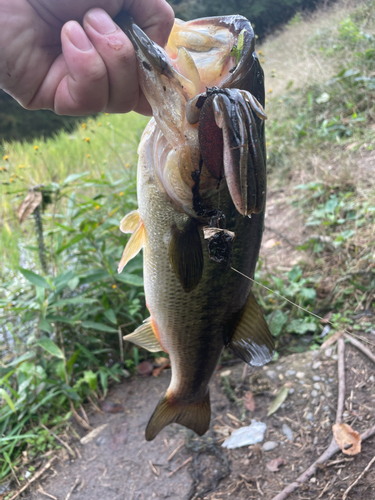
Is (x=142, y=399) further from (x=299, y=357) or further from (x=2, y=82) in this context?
(x=2, y=82)

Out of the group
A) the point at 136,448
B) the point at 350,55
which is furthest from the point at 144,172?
the point at 350,55

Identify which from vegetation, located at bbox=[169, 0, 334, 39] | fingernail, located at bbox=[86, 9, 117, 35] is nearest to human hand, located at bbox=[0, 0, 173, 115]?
fingernail, located at bbox=[86, 9, 117, 35]

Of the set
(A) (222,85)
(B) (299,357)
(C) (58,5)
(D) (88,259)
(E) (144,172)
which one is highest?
(C) (58,5)

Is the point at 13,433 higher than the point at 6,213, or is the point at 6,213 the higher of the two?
the point at 6,213

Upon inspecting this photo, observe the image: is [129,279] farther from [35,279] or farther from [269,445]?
[269,445]

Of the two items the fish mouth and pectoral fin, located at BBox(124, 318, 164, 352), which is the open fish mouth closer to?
the fish mouth

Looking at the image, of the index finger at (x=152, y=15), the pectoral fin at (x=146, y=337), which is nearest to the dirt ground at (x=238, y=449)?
the pectoral fin at (x=146, y=337)

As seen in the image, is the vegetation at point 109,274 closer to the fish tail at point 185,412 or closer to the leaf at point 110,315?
the leaf at point 110,315
